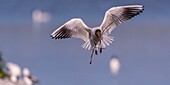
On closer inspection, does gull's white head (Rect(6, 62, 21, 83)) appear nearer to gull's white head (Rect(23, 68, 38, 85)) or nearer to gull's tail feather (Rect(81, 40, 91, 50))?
gull's white head (Rect(23, 68, 38, 85))

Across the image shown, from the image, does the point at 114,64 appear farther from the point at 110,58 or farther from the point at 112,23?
the point at 112,23

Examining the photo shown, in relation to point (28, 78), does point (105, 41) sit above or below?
above

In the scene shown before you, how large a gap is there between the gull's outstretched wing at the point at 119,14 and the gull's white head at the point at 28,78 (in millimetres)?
4174

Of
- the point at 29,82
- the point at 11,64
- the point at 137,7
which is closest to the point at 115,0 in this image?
the point at 137,7

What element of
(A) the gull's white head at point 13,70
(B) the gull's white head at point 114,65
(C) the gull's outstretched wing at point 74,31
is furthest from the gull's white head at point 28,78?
(C) the gull's outstretched wing at point 74,31

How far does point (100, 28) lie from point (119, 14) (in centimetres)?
10

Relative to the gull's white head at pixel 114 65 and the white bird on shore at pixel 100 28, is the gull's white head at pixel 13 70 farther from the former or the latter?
the white bird on shore at pixel 100 28

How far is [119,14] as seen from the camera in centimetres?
192

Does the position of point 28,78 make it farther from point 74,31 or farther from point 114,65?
point 74,31

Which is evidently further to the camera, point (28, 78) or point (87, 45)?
point (28, 78)

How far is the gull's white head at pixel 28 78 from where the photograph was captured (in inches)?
240

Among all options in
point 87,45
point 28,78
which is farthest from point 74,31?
point 28,78

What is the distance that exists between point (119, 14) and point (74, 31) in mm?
158

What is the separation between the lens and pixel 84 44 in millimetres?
1908
